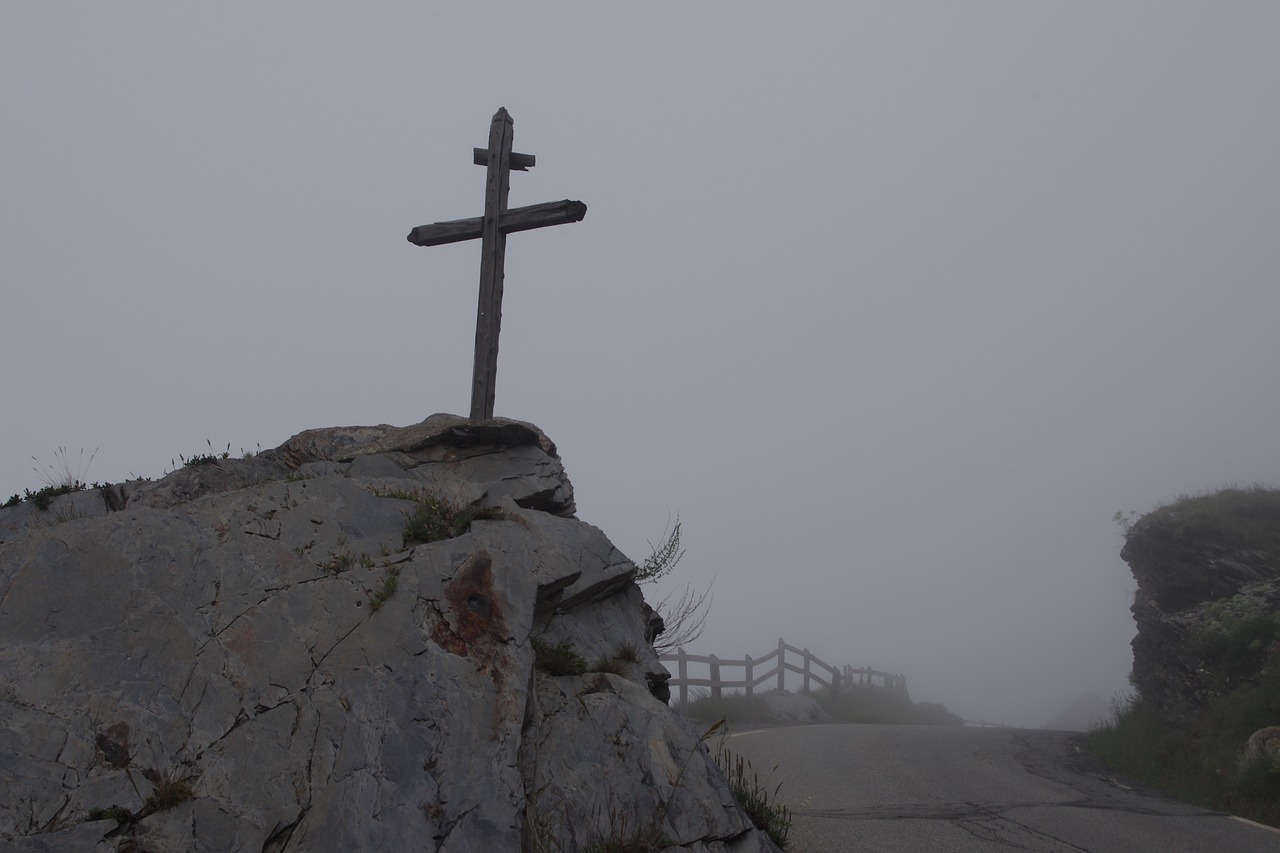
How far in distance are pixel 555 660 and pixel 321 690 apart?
1.83 m

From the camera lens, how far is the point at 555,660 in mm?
6355

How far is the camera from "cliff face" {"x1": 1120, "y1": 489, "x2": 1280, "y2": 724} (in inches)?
501

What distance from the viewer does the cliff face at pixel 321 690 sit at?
4.50 metres

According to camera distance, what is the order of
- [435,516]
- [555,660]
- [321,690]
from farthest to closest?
[435,516] < [555,660] < [321,690]

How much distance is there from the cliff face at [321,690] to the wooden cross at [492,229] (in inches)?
99.8

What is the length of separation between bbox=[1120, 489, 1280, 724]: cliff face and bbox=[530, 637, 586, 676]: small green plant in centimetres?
1141

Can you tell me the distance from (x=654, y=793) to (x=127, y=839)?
315 centimetres

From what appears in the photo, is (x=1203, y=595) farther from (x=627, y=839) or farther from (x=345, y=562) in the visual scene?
(x=345, y=562)

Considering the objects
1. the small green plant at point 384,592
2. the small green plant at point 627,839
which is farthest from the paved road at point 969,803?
the small green plant at point 384,592

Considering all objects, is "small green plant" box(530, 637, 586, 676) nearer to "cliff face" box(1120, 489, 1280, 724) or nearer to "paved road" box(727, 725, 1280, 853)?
"paved road" box(727, 725, 1280, 853)

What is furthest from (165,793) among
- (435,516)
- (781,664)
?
(781,664)

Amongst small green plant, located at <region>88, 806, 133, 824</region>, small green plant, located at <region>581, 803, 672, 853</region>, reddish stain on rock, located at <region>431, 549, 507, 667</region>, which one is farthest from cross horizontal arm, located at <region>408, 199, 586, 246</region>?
small green plant, located at <region>88, 806, 133, 824</region>

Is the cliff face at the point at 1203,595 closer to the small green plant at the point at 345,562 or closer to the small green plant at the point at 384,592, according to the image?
the small green plant at the point at 384,592

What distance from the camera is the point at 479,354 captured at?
9375 millimetres
